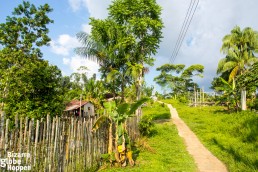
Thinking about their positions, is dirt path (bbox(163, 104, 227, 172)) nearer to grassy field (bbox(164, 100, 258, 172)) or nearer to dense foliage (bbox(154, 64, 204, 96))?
grassy field (bbox(164, 100, 258, 172))

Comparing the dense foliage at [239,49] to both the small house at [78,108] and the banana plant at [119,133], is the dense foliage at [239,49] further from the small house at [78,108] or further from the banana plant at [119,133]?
the banana plant at [119,133]

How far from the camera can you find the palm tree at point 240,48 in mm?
25303

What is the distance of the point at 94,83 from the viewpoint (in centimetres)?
3403

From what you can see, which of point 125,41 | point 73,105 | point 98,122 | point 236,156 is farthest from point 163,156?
point 73,105

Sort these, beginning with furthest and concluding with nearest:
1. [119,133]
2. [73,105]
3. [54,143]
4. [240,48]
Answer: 1. [73,105]
2. [240,48]
3. [119,133]
4. [54,143]

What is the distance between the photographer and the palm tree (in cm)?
2530

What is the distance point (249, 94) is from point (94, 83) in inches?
789

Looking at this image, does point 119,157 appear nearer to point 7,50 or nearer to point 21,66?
point 21,66

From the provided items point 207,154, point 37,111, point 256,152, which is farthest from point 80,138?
point 37,111

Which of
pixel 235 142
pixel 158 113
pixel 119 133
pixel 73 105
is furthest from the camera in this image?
pixel 73 105

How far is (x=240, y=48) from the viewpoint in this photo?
27281 millimetres

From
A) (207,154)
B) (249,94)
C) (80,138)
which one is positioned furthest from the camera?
(249,94)

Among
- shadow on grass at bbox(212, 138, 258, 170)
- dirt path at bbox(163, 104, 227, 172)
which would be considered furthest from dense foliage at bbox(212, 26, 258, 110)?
shadow on grass at bbox(212, 138, 258, 170)

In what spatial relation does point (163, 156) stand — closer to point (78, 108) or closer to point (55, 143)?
point (55, 143)
